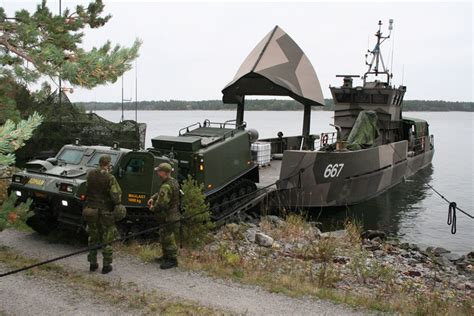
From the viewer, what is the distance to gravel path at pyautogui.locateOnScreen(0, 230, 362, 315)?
6844mm

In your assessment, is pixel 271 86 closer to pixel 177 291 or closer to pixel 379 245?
pixel 379 245

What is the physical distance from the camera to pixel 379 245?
1390 cm

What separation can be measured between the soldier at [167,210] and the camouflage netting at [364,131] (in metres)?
12.4

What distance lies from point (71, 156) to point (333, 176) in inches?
378

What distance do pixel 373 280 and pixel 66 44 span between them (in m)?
6.99

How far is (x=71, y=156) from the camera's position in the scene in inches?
429

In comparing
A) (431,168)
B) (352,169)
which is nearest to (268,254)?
(352,169)

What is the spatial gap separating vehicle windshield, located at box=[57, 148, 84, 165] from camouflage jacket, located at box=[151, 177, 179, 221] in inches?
124

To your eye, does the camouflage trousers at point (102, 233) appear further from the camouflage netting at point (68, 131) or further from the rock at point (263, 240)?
the camouflage netting at point (68, 131)

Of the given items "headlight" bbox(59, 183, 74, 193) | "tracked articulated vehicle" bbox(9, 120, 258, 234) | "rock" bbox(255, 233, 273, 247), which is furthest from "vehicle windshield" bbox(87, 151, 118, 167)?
"rock" bbox(255, 233, 273, 247)

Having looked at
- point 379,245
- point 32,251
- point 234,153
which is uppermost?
point 234,153

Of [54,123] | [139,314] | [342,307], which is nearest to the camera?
[139,314]

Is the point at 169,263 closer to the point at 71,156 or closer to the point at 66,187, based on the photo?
the point at 66,187

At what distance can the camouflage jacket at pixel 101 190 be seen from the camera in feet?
26.0
